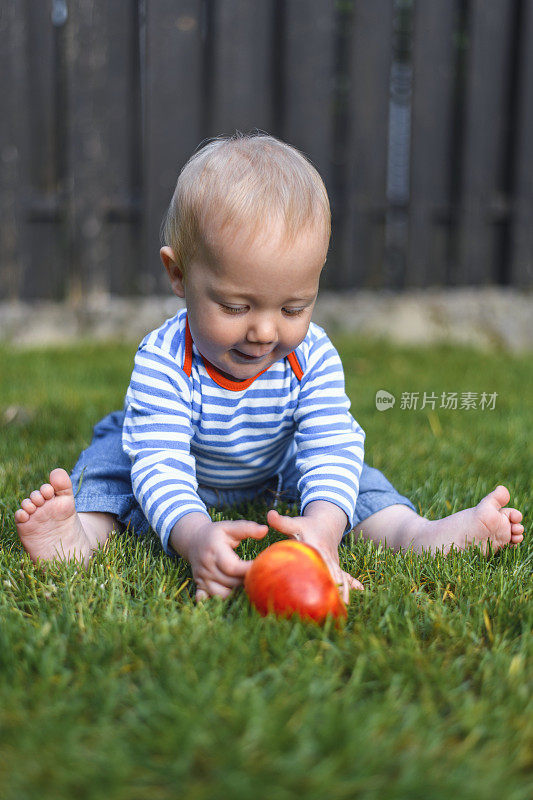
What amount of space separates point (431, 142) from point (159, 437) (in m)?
Result: 4.11

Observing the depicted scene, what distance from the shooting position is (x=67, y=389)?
3.46 meters

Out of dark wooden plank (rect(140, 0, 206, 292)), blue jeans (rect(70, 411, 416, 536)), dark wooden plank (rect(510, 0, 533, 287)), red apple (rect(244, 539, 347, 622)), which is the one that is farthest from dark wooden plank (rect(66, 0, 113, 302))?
red apple (rect(244, 539, 347, 622))

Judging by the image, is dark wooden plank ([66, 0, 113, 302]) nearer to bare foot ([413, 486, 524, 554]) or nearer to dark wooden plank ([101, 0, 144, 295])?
dark wooden plank ([101, 0, 144, 295])

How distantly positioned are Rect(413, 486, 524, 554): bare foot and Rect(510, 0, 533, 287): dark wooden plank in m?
3.95

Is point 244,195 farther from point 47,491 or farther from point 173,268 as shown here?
point 47,491

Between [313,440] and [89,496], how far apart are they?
0.58 m

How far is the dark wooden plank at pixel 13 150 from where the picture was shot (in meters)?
4.61

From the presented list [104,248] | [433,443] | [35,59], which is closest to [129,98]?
[35,59]

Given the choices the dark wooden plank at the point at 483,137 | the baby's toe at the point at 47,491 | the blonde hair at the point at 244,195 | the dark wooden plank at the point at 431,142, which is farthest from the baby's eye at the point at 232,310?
the dark wooden plank at the point at 483,137

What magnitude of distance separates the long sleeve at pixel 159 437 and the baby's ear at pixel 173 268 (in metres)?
0.16

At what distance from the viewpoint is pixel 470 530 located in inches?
70.6

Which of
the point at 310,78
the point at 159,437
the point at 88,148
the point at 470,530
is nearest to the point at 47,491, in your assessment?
the point at 159,437

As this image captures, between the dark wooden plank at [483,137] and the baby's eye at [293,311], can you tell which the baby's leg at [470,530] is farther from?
the dark wooden plank at [483,137]

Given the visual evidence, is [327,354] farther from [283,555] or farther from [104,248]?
[104,248]
